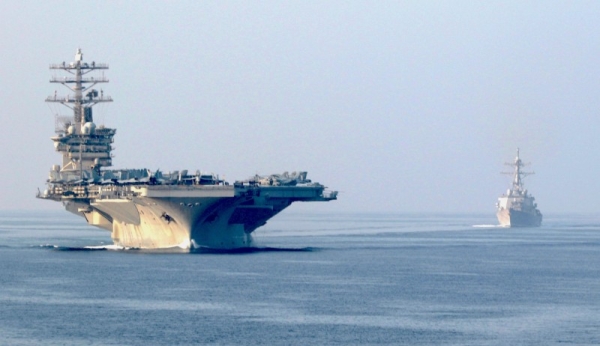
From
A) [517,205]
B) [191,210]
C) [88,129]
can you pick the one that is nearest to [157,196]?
[191,210]

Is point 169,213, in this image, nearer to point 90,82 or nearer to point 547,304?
point 90,82

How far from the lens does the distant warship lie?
14512cm

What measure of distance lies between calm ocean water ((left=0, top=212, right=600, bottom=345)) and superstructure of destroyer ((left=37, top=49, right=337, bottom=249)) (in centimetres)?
155

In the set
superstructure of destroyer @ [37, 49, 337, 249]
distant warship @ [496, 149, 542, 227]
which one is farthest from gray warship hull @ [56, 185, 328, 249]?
distant warship @ [496, 149, 542, 227]

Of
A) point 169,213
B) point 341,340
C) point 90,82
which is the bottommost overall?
point 341,340

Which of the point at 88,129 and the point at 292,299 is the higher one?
the point at 88,129

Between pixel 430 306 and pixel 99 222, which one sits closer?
pixel 430 306

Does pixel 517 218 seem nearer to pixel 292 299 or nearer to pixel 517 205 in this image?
pixel 517 205

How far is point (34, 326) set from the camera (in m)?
37.0

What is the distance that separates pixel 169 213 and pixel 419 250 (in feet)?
73.9

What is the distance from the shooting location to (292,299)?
44406 mm

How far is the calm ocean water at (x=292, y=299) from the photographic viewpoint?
3569 centimetres

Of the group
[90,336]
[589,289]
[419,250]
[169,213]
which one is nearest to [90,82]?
[169,213]

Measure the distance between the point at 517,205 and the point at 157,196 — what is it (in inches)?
3556
